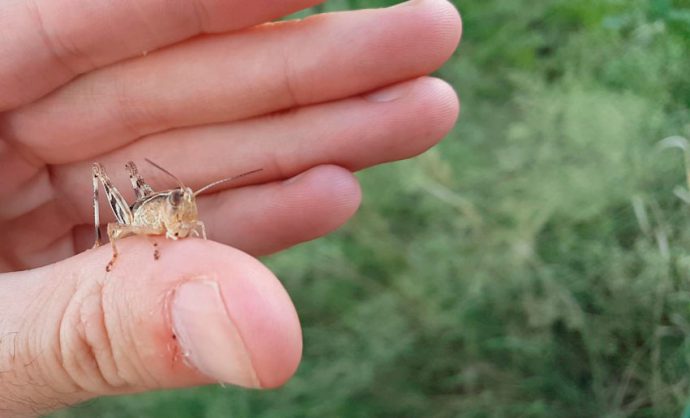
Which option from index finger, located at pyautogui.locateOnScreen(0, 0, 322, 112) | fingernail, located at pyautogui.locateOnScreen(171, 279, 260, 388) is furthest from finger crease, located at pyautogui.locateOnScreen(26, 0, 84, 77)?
fingernail, located at pyautogui.locateOnScreen(171, 279, 260, 388)

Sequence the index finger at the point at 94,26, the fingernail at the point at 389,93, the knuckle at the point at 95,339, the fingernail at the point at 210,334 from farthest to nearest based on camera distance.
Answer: the fingernail at the point at 389,93 → the index finger at the point at 94,26 → the knuckle at the point at 95,339 → the fingernail at the point at 210,334

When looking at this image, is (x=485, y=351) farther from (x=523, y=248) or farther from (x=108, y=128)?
(x=108, y=128)

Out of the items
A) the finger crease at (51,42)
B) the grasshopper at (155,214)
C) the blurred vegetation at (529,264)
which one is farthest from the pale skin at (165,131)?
the blurred vegetation at (529,264)

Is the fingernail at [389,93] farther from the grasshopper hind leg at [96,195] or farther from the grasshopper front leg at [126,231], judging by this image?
the grasshopper hind leg at [96,195]

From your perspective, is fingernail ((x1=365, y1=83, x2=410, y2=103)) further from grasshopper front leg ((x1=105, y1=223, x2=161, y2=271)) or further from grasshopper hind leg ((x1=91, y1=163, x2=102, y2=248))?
grasshopper hind leg ((x1=91, y1=163, x2=102, y2=248))

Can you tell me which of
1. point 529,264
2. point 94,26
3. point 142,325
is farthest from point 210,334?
point 529,264
